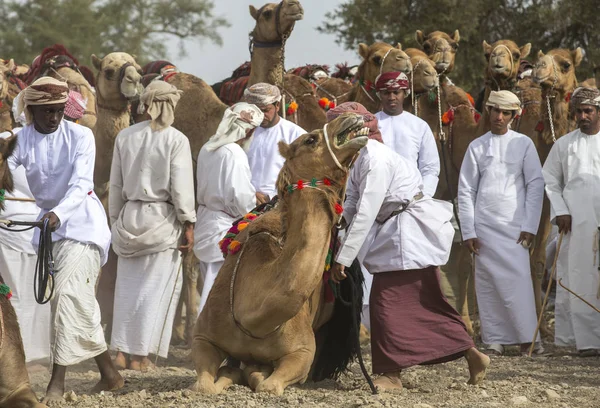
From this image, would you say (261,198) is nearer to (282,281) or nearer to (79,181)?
(79,181)

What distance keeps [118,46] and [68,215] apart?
93.4ft

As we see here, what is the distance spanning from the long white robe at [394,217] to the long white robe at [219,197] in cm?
174

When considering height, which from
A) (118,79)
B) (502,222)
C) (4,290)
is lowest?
(4,290)

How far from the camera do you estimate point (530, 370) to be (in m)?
8.78

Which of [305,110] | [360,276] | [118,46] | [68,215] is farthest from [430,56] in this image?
[118,46]

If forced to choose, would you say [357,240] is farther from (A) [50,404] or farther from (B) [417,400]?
(A) [50,404]

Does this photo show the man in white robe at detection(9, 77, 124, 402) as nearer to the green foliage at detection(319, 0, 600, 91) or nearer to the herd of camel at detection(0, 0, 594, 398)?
the herd of camel at detection(0, 0, 594, 398)

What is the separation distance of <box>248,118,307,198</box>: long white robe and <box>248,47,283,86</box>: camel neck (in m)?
1.13

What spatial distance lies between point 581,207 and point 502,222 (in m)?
0.67

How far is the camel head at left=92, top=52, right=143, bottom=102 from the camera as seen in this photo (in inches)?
436

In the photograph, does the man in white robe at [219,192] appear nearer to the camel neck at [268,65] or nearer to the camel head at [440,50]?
the camel neck at [268,65]

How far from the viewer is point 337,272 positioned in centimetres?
711

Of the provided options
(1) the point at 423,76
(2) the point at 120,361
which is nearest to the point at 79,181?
(2) the point at 120,361

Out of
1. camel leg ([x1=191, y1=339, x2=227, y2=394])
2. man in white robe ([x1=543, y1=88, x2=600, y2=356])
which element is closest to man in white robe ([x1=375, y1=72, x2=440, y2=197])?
man in white robe ([x1=543, y1=88, x2=600, y2=356])
